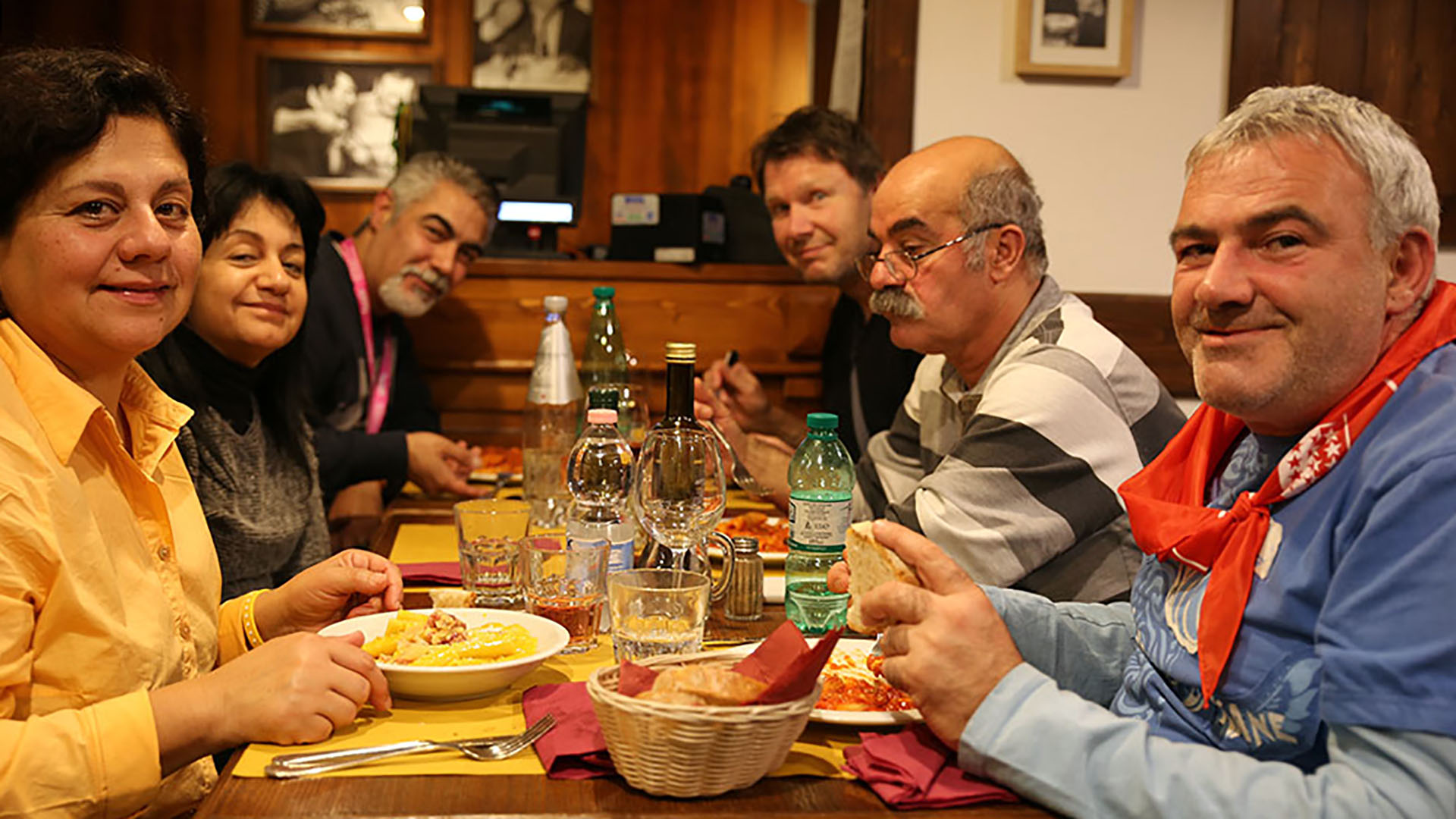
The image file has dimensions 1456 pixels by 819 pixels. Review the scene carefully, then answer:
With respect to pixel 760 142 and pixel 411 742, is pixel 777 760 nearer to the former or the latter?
pixel 411 742

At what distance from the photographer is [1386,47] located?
3400 millimetres

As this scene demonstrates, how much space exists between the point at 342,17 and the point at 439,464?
3513mm

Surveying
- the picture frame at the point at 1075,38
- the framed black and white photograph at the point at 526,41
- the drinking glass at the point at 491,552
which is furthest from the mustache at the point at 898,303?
the framed black and white photograph at the point at 526,41

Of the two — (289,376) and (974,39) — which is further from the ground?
(974,39)

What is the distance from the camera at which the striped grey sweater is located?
5.74 ft

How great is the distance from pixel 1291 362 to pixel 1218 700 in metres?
0.33

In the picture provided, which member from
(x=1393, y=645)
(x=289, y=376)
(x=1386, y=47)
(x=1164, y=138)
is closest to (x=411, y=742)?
(x=1393, y=645)

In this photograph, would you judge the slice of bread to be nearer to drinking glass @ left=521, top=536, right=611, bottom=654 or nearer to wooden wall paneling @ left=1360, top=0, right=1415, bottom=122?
drinking glass @ left=521, top=536, right=611, bottom=654

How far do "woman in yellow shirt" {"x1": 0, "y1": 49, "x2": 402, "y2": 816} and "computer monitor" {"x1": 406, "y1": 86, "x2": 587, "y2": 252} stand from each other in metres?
2.37

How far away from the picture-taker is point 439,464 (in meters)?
2.93

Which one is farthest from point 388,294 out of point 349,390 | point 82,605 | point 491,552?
point 82,605

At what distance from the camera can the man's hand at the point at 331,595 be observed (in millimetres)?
1621

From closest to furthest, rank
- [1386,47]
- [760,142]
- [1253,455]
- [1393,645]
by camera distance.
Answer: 1. [1393,645]
2. [1253,455]
3. [1386,47]
4. [760,142]

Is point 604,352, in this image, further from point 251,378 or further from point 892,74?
point 892,74
